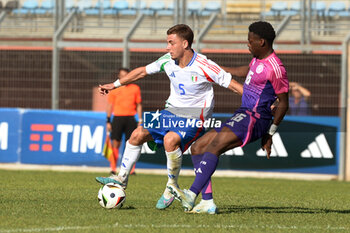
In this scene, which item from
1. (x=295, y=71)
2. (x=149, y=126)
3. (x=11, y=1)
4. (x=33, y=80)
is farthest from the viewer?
(x=11, y=1)

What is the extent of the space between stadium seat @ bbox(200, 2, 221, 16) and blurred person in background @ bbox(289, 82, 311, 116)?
4.57 metres

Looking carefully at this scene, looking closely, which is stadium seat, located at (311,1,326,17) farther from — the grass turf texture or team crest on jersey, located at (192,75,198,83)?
team crest on jersey, located at (192,75,198,83)

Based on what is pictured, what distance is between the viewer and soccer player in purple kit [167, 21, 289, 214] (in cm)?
816

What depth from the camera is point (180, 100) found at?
9023mm

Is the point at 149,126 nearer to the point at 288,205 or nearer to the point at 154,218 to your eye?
the point at 154,218

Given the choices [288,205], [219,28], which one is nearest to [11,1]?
[219,28]

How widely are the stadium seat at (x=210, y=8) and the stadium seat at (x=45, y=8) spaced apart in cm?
398

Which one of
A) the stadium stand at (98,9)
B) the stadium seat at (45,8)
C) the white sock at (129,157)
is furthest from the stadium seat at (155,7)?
the white sock at (129,157)

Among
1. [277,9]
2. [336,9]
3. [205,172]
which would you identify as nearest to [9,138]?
[277,9]

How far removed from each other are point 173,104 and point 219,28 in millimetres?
10704

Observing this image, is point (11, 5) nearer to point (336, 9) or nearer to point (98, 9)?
point (98, 9)

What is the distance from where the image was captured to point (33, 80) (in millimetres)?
18438

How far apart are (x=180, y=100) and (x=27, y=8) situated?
1453cm

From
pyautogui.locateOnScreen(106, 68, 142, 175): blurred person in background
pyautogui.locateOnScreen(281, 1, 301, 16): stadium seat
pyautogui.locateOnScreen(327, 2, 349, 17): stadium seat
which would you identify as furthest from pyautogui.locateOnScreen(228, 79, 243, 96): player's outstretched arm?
pyautogui.locateOnScreen(327, 2, 349, 17): stadium seat
